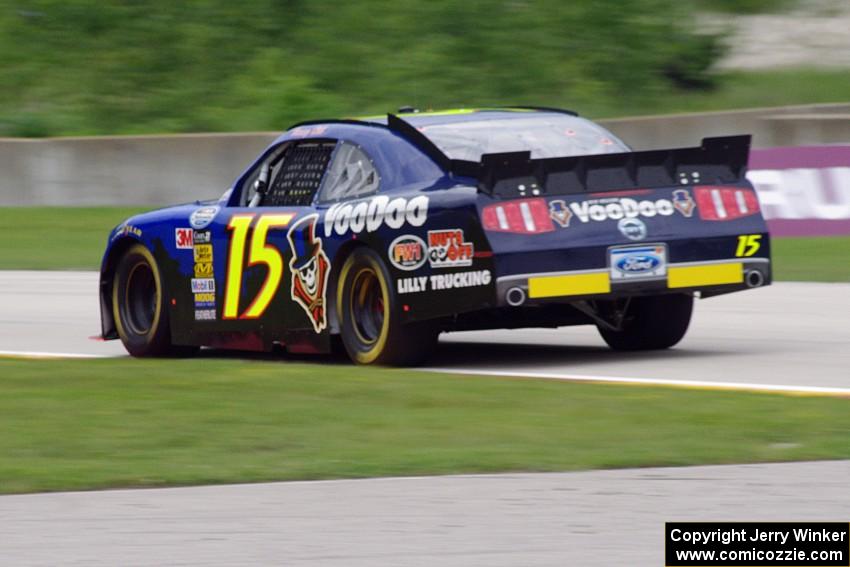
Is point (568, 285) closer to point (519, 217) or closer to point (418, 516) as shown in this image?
point (519, 217)

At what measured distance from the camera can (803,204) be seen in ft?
63.1

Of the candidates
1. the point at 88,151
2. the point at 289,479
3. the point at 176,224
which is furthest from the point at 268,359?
the point at 88,151

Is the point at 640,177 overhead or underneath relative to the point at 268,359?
overhead

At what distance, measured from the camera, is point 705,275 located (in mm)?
10305

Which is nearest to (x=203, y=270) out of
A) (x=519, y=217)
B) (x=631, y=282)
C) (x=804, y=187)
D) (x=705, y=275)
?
(x=519, y=217)

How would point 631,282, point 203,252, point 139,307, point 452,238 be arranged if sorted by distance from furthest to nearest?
point 139,307, point 203,252, point 631,282, point 452,238

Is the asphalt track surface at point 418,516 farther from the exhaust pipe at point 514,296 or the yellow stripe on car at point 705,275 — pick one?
the yellow stripe on car at point 705,275

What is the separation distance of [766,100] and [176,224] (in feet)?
77.5

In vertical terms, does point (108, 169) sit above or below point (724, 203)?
above

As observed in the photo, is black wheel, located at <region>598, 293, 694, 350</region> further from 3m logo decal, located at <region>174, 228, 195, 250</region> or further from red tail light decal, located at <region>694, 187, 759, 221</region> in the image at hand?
3m logo decal, located at <region>174, 228, 195, 250</region>

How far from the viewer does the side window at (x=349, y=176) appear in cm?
1059

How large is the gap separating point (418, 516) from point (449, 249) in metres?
3.73

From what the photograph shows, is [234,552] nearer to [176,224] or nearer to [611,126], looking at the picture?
[176,224]

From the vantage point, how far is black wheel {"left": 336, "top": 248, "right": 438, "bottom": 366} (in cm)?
1026
